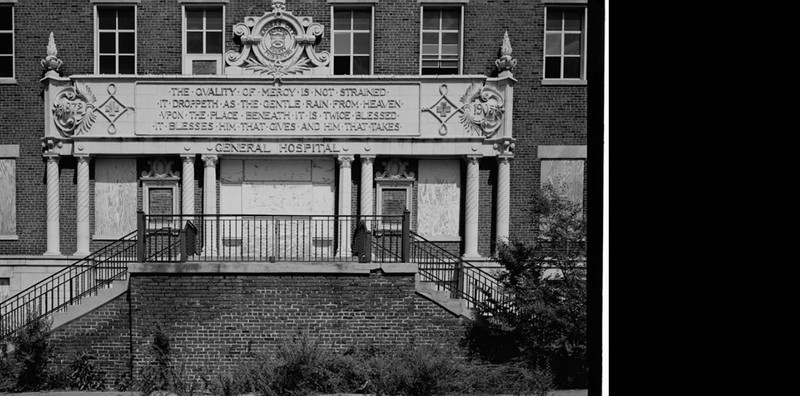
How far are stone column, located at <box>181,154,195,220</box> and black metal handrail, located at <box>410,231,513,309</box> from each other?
3661 mm

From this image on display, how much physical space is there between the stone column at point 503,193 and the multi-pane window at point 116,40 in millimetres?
6247

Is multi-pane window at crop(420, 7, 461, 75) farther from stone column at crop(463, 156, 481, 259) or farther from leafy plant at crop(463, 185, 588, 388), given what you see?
leafy plant at crop(463, 185, 588, 388)

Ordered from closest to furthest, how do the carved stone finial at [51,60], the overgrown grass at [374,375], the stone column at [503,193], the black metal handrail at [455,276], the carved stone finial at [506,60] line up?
the overgrown grass at [374,375]
the black metal handrail at [455,276]
the carved stone finial at [51,60]
the carved stone finial at [506,60]
the stone column at [503,193]

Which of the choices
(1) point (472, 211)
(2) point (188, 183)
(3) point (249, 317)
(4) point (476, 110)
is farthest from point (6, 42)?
(1) point (472, 211)

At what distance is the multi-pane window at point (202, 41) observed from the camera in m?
9.16

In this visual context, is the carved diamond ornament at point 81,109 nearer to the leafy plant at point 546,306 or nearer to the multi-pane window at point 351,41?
the multi-pane window at point 351,41

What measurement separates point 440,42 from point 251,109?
330cm

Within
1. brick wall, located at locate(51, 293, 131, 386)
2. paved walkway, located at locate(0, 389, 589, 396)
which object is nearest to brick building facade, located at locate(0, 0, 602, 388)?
brick wall, located at locate(51, 293, 131, 386)

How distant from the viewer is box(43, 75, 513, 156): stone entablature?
8.98 m

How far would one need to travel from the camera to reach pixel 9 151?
907 centimetres

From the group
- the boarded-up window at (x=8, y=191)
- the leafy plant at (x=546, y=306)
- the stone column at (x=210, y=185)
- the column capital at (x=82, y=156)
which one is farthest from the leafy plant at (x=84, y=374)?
the leafy plant at (x=546, y=306)
